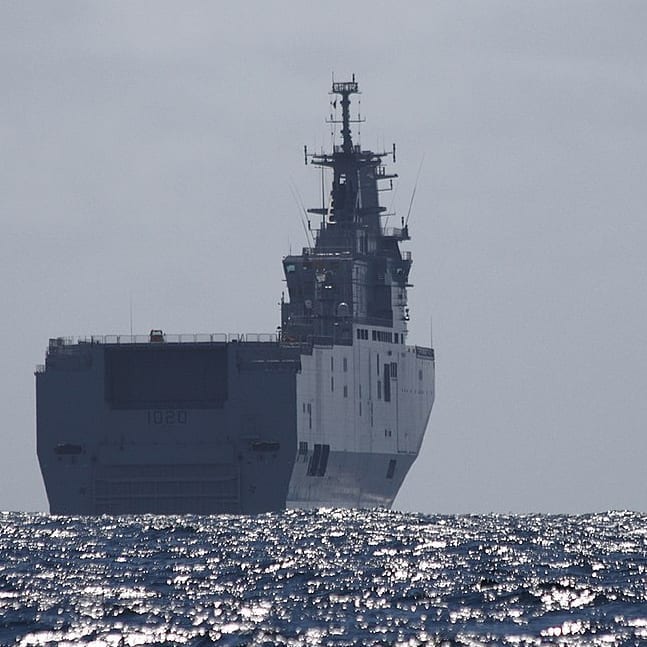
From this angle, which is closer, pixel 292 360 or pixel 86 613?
pixel 86 613

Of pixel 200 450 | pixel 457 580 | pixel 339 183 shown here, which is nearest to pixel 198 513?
pixel 200 450

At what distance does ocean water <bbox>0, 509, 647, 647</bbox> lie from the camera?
170 ft

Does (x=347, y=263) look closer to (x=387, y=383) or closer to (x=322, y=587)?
(x=387, y=383)

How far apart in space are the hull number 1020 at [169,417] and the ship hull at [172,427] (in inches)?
1.8

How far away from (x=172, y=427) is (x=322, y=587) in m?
46.7

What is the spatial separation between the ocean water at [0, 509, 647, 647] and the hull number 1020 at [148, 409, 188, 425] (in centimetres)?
1096

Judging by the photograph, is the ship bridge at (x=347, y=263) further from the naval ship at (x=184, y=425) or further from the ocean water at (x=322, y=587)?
the ocean water at (x=322, y=587)

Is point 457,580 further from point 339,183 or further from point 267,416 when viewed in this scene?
point 339,183

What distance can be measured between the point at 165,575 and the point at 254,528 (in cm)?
3082

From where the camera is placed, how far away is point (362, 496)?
125750 mm

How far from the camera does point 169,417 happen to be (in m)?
109

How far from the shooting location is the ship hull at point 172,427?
4306 inches

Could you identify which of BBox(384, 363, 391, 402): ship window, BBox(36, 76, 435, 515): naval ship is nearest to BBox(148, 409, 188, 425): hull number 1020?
BBox(36, 76, 435, 515): naval ship

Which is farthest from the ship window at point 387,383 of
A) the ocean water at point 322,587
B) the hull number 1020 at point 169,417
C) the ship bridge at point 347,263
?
the ocean water at point 322,587
